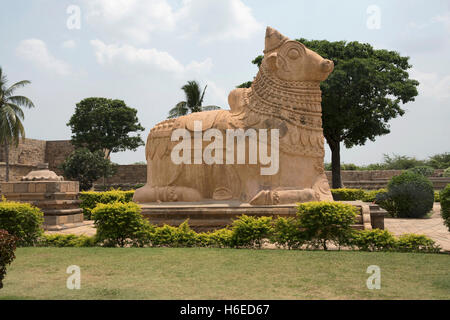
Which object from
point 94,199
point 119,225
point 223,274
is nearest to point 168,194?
point 119,225

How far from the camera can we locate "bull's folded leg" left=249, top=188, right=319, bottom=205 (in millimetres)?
6008

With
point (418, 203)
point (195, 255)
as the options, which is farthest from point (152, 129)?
point (418, 203)

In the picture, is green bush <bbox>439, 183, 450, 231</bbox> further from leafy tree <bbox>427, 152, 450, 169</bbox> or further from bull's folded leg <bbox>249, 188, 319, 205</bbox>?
leafy tree <bbox>427, 152, 450, 169</bbox>

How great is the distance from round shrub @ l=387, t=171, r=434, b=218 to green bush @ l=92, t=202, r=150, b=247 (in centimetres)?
764

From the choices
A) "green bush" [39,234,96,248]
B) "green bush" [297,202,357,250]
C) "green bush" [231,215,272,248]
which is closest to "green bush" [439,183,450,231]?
"green bush" [297,202,357,250]

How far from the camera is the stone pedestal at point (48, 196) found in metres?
8.66

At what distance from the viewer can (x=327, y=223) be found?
509 centimetres

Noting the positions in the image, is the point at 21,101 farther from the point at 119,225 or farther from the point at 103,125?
the point at 119,225

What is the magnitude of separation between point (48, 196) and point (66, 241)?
3.48 m

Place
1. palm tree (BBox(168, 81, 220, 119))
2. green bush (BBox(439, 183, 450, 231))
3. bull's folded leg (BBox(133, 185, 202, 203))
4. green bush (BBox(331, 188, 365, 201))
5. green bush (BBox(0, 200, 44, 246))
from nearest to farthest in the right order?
green bush (BBox(439, 183, 450, 231))
green bush (BBox(0, 200, 44, 246))
bull's folded leg (BBox(133, 185, 202, 203))
green bush (BBox(331, 188, 365, 201))
palm tree (BBox(168, 81, 220, 119))

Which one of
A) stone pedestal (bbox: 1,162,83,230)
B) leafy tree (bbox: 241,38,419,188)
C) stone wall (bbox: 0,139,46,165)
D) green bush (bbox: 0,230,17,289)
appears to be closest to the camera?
green bush (bbox: 0,230,17,289)

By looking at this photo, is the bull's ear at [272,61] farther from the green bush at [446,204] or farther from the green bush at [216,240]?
the green bush at [446,204]

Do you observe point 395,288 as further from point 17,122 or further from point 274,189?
point 17,122

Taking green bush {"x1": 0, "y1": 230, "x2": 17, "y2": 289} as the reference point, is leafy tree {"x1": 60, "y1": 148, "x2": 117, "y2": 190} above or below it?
above
